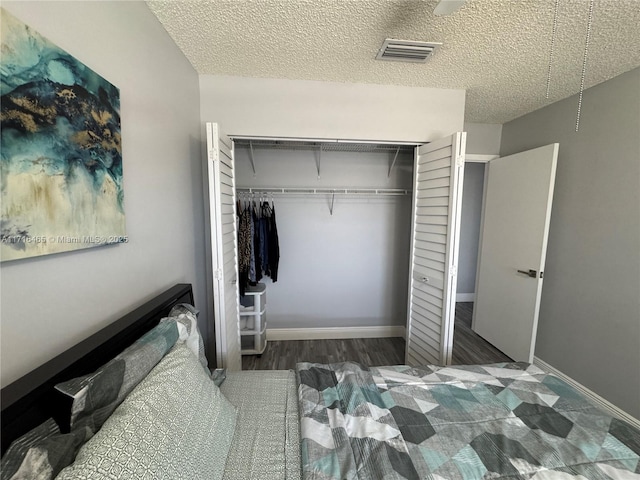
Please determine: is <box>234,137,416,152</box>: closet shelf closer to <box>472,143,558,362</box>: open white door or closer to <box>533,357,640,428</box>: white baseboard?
<box>472,143,558,362</box>: open white door

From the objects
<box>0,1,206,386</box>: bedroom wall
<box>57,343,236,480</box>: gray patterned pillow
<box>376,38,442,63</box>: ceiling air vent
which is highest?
<box>376,38,442,63</box>: ceiling air vent

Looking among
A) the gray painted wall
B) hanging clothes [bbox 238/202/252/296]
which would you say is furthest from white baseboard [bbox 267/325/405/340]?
the gray painted wall

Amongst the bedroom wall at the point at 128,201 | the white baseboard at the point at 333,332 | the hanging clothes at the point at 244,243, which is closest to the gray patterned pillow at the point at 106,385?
the bedroom wall at the point at 128,201

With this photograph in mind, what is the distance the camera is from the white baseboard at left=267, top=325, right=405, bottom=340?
9.92 feet

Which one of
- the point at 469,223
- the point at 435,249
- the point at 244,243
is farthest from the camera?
the point at 469,223

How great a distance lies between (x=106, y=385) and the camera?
75cm

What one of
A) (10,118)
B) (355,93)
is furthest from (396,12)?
(10,118)

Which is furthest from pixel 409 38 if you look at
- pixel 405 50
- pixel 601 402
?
pixel 601 402

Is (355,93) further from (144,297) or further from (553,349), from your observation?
(553,349)

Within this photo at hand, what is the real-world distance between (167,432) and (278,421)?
486mm

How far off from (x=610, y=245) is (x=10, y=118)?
3.19 metres

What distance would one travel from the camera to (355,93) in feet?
6.94

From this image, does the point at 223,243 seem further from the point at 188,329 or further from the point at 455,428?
the point at 455,428

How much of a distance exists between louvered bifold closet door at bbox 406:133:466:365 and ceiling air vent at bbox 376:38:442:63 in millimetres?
562
